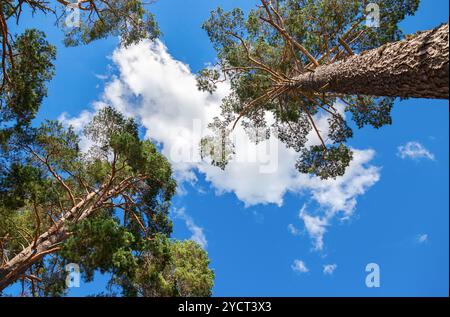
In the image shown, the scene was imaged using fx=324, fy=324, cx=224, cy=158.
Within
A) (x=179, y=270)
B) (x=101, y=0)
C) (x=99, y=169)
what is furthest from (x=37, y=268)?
(x=101, y=0)

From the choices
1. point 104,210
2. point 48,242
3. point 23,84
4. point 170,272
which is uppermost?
point 23,84

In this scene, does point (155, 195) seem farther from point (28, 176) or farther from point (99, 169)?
point (28, 176)

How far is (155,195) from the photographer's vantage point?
9.30m

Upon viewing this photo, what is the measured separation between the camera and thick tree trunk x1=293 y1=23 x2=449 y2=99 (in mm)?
3660

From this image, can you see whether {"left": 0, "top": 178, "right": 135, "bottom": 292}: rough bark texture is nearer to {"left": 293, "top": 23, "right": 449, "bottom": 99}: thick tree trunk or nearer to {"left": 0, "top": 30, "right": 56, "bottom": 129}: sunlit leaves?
{"left": 0, "top": 30, "right": 56, "bottom": 129}: sunlit leaves

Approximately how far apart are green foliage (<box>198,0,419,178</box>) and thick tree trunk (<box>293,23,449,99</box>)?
2.77 m

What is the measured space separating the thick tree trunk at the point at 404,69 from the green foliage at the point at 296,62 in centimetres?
277

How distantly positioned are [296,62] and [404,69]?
4457 millimetres

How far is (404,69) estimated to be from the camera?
4.24 meters

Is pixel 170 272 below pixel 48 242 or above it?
below

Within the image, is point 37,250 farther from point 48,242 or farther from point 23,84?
point 23,84

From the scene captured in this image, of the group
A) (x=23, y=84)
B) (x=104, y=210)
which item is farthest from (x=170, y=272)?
(x=23, y=84)

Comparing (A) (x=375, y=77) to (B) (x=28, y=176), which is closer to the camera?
(A) (x=375, y=77)

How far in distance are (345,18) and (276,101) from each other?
3.23 meters
